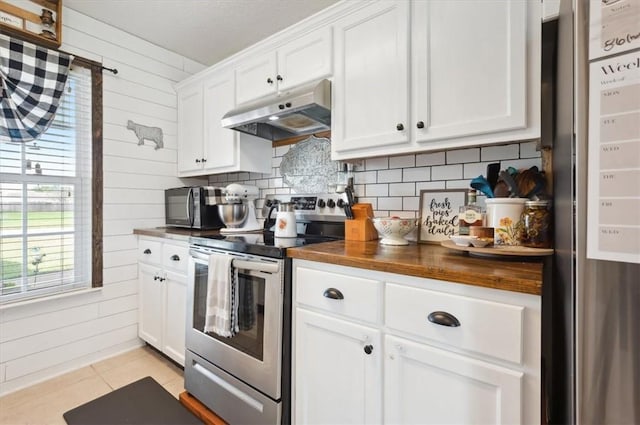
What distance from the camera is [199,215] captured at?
7.43 ft

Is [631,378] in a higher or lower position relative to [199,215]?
lower

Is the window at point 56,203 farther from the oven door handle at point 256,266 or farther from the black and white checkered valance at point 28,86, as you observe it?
the oven door handle at point 256,266

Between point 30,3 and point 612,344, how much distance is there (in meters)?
3.12

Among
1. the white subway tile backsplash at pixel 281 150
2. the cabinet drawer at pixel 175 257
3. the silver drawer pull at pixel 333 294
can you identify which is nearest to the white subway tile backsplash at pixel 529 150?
the silver drawer pull at pixel 333 294

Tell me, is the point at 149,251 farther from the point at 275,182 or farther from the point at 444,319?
the point at 444,319

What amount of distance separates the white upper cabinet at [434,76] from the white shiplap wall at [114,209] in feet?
5.83

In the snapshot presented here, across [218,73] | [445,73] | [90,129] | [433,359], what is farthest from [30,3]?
[433,359]

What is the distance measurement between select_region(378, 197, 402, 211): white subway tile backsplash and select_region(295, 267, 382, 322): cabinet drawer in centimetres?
76

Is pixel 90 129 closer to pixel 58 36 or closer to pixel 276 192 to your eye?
pixel 58 36

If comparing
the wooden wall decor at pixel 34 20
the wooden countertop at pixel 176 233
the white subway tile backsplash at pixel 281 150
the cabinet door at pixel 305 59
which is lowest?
the wooden countertop at pixel 176 233

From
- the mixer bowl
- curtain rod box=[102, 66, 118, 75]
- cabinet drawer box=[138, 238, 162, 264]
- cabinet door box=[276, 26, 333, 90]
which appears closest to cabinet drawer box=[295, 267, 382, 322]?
the mixer bowl

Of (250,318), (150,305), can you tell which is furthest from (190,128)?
(250,318)

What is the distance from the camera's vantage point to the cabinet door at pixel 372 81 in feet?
4.74

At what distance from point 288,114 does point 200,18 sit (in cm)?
113
